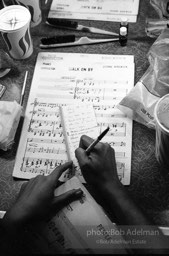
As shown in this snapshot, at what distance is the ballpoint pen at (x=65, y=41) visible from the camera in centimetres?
98

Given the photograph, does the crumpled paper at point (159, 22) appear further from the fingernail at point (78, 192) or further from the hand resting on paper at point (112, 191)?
the fingernail at point (78, 192)

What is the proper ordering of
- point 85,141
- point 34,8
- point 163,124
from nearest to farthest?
point 163,124 → point 85,141 → point 34,8

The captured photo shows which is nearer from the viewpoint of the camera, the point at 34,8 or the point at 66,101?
the point at 66,101

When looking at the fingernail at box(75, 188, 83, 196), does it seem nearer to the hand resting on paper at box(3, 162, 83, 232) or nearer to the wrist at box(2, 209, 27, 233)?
the hand resting on paper at box(3, 162, 83, 232)

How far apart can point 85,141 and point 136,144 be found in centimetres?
12

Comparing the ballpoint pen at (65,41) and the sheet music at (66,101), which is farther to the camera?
the ballpoint pen at (65,41)

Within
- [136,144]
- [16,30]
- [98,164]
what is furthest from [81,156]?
[16,30]

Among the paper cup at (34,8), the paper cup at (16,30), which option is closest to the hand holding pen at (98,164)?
the paper cup at (16,30)

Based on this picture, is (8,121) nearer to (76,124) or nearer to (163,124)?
(76,124)

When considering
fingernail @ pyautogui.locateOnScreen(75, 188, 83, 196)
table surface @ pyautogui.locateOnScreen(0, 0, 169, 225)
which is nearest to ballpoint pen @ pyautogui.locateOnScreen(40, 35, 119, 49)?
table surface @ pyautogui.locateOnScreen(0, 0, 169, 225)

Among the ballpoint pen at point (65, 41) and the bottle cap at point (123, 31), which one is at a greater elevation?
the bottle cap at point (123, 31)

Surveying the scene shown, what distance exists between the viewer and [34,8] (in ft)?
3.22

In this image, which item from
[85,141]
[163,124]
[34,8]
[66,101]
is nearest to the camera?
[163,124]

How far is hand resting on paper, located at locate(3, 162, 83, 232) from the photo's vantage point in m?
0.68
